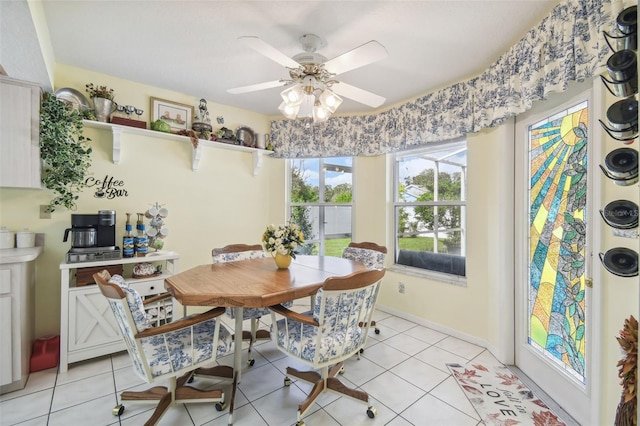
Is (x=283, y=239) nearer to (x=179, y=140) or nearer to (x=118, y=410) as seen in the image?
(x=118, y=410)

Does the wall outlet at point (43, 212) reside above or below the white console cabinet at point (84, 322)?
above

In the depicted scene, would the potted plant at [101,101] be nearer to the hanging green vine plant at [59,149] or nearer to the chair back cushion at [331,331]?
the hanging green vine plant at [59,149]

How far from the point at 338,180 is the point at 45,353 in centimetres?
354

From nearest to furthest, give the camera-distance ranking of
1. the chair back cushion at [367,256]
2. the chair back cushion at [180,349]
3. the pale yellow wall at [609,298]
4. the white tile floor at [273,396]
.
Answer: the pale yellow wall at [609,298] < the chair back cushion at [180,349] < the white tile floor at [273,396] < the chair back cushion at [367,256]

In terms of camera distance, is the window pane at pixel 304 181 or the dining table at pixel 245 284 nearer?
the dining table at pixel 245 284

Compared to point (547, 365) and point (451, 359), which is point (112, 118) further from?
point (547, 365)

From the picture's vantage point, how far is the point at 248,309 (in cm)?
248

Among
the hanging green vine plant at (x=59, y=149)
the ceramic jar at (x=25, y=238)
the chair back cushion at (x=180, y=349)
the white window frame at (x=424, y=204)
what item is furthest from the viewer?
the white window frame at (x=424, y=204)

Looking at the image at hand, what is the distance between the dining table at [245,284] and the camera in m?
1.61

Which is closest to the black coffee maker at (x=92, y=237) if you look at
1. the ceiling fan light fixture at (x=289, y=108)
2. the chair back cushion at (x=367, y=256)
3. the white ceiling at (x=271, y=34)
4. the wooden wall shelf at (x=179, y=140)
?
the wooden wall shelf at (x=179, y=140)

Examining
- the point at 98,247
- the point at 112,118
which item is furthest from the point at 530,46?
the point at 98,247

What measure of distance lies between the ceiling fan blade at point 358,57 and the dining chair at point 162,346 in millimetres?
1770

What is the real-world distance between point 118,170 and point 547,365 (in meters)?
4.23

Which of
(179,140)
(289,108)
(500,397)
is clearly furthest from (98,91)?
(500,397)
